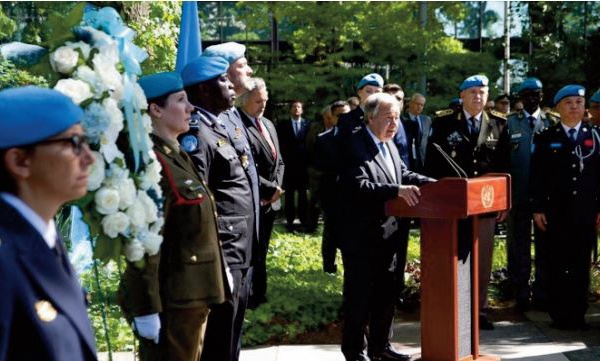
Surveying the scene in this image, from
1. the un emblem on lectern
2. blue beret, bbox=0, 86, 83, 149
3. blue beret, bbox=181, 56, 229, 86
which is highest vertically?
blue beret, bbox=181, 56, 229, 86

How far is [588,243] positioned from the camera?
8.21m

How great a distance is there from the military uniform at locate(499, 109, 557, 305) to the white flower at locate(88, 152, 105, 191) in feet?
18.9

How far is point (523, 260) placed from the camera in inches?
349

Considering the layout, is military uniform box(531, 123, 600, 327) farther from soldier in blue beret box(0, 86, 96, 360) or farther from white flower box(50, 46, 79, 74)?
soldier in blue beret box(0, 86, 96, 360)

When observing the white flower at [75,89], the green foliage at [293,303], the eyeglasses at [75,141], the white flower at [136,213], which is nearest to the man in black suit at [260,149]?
the green foliage at [293,303]

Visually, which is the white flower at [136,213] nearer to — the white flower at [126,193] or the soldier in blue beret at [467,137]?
the white flower at [126,193]

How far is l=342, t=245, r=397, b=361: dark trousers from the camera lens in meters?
6.51

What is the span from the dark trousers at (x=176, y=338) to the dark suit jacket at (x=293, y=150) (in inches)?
415

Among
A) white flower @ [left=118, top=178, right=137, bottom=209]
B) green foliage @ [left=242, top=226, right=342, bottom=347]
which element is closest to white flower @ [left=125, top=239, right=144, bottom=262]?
white flower @ [left=118, top=178, right=137, bottom=209]

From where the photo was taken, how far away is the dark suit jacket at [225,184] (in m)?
5.23

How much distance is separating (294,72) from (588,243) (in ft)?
37.6

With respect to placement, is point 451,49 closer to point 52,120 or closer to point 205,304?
point 205,304

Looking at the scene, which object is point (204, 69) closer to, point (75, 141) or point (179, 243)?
point (179, 243)

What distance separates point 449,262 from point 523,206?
2.85 metres
